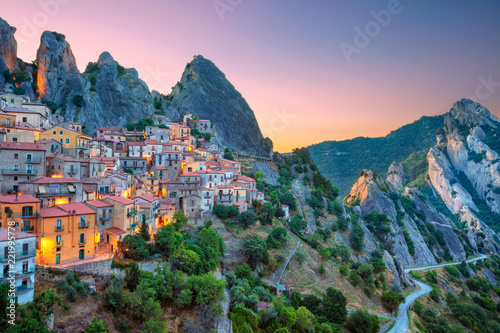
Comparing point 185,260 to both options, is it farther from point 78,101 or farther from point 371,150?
point 371,150

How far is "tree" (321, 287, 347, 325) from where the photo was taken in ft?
115

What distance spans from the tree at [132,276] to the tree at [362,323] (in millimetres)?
27616

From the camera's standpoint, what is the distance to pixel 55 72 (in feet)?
225

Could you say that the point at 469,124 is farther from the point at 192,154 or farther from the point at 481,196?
the point at 192,154

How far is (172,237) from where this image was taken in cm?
2933

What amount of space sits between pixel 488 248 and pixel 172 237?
115888 mm

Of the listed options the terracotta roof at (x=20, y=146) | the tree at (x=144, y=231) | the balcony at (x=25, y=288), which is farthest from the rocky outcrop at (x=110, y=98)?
the balcony at (x=25, y=288)

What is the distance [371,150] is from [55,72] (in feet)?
533

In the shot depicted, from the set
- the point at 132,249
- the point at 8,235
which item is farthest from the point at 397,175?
the point at 8,235

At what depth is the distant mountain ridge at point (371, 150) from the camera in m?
162

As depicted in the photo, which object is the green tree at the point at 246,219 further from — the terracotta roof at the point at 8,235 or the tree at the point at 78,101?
the tree at the point at 78,101

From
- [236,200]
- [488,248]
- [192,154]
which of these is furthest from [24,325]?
[488,248]

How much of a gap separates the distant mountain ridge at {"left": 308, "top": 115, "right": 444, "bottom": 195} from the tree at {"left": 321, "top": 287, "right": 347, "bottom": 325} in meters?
119

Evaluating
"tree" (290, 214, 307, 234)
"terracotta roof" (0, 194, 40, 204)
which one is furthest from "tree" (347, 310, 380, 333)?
"terracotta roof" (0, 194, 40, 204)
